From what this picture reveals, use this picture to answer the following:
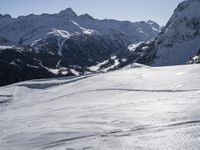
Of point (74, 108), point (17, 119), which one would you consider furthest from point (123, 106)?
point (17, 119)

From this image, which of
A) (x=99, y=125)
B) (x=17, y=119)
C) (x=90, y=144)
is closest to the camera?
(x=90, y=144)

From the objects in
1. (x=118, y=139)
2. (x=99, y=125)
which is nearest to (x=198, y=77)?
(x=99, y=125)

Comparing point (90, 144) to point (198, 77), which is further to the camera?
point (198, 77)

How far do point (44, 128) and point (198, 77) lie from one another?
6.59 m

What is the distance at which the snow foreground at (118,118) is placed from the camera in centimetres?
828

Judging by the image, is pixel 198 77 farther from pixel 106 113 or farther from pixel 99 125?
pixel 99 125

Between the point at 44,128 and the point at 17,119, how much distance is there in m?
3.10

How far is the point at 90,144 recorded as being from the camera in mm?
→ 8320

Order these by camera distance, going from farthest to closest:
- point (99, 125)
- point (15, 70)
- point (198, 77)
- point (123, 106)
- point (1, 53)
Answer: point (1, 53)
point (15, 70)
point (198, 77)
point (123, 106)
point (99, 125)

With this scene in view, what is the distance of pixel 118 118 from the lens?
10.5m

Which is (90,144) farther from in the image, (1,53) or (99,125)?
(1,53)

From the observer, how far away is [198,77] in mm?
14859

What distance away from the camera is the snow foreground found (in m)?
8.28

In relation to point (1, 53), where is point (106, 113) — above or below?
below
